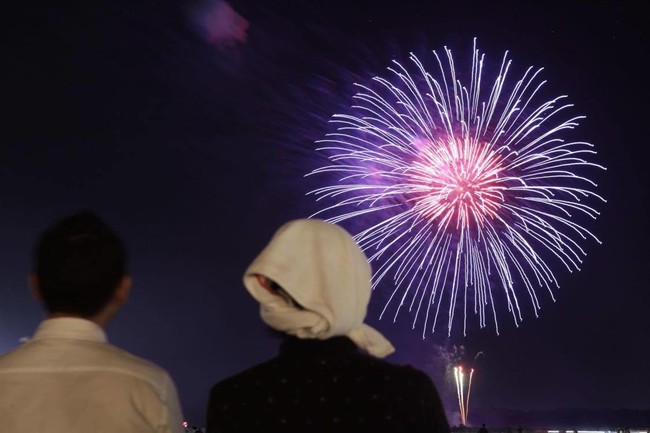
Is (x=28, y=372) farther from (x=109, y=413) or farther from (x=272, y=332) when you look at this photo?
(x=272, y=332)

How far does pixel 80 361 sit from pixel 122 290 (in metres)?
0.41

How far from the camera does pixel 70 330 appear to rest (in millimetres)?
3512

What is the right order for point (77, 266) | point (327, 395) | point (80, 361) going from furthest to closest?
point (77, 266), point (80, 361), point (327, 395)

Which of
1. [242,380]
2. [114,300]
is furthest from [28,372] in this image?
[242,380]

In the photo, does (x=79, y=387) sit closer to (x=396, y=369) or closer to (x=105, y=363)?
(x=105, y=363)

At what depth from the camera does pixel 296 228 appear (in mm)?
3178

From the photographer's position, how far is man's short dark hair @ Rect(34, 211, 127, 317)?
3.54 meters

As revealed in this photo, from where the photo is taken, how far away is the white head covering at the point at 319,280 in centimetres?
307

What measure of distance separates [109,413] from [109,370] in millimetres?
183

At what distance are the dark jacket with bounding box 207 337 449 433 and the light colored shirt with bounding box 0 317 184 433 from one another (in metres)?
0.35

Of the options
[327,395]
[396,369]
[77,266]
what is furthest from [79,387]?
[396,369]

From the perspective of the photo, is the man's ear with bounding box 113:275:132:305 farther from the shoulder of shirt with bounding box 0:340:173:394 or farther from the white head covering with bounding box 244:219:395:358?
the white head covering with bounding box 244:219:395:358

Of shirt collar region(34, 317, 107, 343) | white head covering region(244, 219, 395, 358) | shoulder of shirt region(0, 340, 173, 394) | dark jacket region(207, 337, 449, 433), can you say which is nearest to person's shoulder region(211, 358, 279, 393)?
dark jacket region(207, 337, 449, 433)

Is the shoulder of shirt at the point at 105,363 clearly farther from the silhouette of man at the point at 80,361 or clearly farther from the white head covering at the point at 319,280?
the white head covering at the point at 319,280
